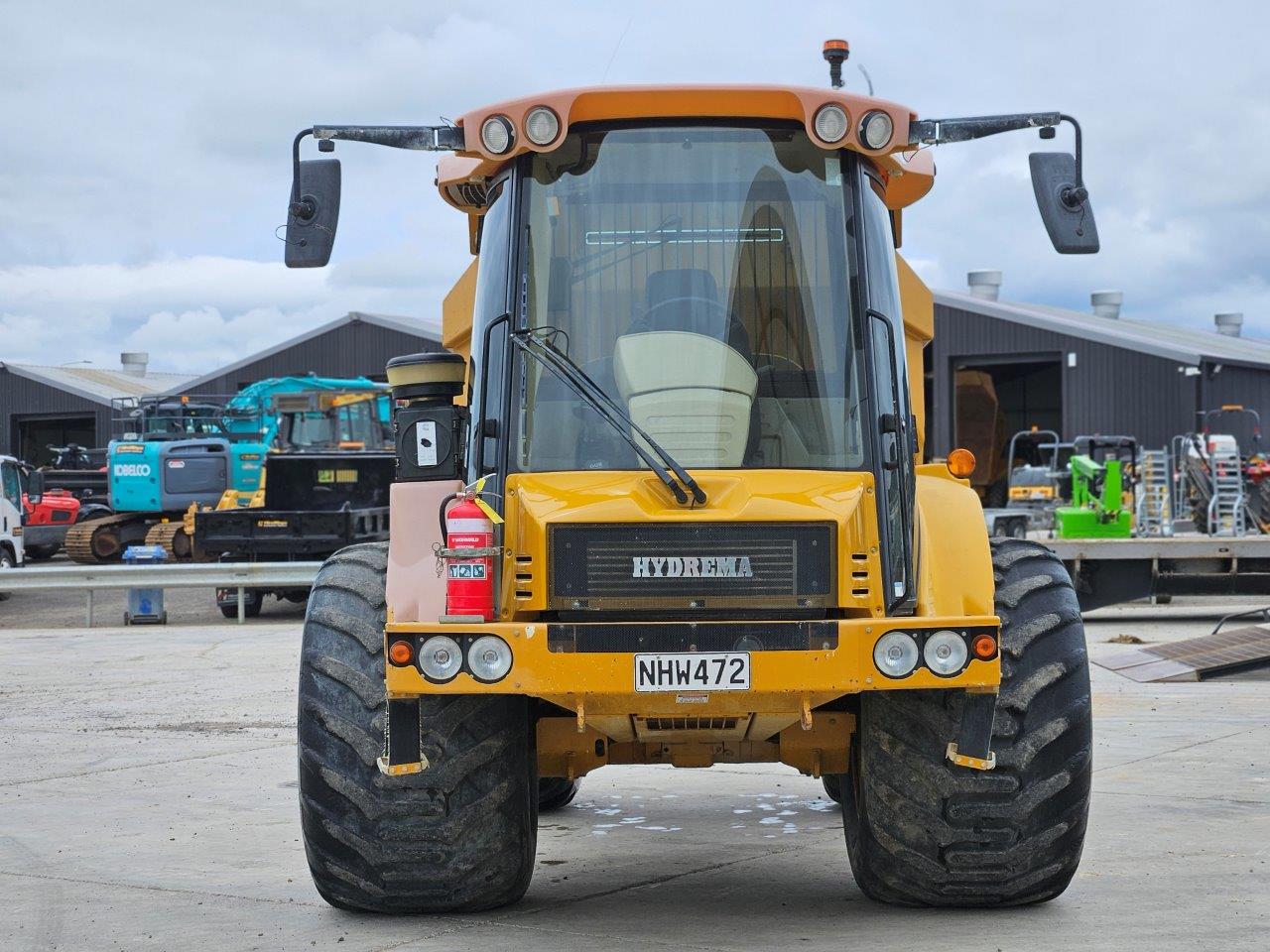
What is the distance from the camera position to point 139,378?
216ft

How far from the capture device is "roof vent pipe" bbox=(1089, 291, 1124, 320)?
54344 millimetres

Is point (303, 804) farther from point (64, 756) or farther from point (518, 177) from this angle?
point (64, 756)

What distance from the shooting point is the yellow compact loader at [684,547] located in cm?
527

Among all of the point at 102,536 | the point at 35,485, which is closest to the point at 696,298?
the point at 35,485

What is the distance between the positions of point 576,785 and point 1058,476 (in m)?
22.5

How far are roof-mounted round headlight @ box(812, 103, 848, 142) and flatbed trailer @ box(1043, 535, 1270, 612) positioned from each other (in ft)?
44.9

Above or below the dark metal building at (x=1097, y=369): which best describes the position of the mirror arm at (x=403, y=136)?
below

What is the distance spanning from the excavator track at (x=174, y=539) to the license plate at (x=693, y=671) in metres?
26.5

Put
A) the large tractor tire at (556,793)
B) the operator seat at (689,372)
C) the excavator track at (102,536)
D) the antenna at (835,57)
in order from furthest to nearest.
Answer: the excavator track at (102,536) → the large tractor tire at (556,793) → the antenna at (835,57) → the operator seat at (689,372)

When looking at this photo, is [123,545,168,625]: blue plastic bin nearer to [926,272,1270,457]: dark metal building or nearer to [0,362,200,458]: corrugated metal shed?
[926,272,1270,457]: dark metal building

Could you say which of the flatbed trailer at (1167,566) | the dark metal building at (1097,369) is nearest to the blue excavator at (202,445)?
the flatbed trailer at (1167,566)

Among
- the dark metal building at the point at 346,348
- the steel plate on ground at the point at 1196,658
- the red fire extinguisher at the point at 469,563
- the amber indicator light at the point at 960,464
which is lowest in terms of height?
the steel plate on ground at the point at 1196,658

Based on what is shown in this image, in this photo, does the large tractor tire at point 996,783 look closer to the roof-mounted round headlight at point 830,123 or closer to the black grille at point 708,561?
the black grille at point 708,561

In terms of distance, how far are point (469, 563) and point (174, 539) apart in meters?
26.8
